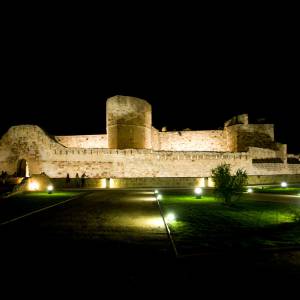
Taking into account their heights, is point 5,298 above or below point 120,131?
below

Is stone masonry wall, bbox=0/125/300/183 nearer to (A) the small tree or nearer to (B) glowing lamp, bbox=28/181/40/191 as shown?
(B) glowing lamp, bbox=28/181/40/191

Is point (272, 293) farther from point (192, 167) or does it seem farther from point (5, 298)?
point (192, 167)

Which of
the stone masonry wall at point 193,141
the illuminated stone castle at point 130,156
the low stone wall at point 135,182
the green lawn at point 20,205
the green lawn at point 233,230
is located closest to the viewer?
the green lawn at point 233,230

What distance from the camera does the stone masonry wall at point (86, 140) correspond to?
35281mm

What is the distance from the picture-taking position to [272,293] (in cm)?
366

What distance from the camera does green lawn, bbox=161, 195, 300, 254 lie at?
583 centimetres

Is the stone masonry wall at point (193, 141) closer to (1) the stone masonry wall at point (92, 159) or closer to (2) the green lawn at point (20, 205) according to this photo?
(1) the stone masonry wall at point (92, 159)

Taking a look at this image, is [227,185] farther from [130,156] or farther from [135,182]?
[130,156]

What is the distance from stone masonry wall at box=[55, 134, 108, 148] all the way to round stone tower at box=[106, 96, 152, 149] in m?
3.50

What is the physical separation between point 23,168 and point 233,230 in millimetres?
24924

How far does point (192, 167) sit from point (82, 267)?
26010mm

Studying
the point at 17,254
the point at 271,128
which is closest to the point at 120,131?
the point at 271,128

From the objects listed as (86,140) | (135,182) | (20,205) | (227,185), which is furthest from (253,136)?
(20,205)

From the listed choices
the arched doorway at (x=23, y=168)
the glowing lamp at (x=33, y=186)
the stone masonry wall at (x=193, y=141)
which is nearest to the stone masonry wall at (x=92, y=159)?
the arched doorway at (x=23, y=168)
